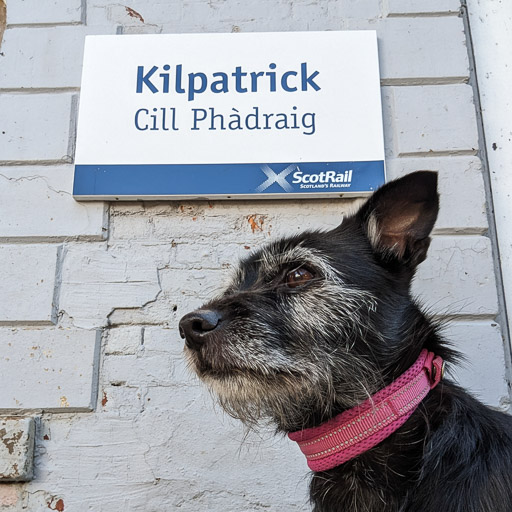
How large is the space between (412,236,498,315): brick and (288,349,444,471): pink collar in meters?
1.14

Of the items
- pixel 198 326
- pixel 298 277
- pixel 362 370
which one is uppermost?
pixel 298 277

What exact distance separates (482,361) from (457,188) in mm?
893

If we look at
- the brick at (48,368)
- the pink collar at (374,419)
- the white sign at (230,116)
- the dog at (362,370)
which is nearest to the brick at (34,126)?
the white sign at (230,116)

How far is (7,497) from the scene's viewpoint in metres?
2.50

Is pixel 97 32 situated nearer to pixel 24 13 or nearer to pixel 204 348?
pixel 24 13

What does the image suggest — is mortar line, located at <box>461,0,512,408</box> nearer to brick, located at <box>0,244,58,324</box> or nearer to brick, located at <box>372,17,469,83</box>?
brick, located at <box>372,17,469,83</box>

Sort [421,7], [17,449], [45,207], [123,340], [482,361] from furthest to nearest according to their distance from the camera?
[421,7]
[45,207]
[123,340]
[482,361]
[17,449]

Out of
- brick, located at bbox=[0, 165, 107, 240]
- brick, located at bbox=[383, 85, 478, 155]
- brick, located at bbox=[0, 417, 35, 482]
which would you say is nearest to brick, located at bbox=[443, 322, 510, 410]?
brick, located at bbox=[383, 85, 478, 155]

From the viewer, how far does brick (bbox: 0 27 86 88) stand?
3143 mm

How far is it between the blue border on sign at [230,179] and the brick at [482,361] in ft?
2.75

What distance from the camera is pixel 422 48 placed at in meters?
3.10

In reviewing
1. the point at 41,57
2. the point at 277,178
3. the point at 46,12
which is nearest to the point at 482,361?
the point at 277,178

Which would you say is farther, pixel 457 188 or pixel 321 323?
pixel 457 188

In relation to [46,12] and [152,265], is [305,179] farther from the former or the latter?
[46,12]
